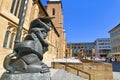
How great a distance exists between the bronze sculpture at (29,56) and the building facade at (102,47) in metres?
89.6

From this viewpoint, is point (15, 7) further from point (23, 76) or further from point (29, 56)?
point (23, 76)

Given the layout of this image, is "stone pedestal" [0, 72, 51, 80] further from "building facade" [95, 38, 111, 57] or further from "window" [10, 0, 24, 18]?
"building facade" [95, 38, 111, 57]

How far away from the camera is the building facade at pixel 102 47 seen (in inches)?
3455

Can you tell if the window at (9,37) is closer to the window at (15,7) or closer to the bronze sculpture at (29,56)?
the window at (15,7)

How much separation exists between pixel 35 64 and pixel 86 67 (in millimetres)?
9929

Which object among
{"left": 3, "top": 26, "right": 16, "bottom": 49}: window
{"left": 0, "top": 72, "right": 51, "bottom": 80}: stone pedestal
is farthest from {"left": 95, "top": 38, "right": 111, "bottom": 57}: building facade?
{"left": 0, "top": 72, "right": 51, "bottom": 80}: stone pedestal

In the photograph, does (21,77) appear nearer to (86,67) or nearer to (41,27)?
(41,27)

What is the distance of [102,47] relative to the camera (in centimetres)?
8950

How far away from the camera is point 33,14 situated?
17734 millimetres

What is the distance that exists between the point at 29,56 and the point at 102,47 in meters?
92.8

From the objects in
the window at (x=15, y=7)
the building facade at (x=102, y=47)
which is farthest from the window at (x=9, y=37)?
the building facade at (x=102, y=47)

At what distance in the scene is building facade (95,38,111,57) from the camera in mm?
87750

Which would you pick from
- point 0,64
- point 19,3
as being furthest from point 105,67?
point 19,3

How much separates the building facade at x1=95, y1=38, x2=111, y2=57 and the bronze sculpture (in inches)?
3528
